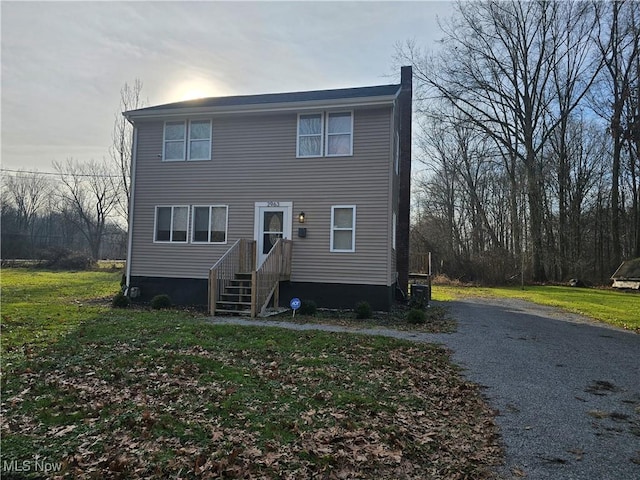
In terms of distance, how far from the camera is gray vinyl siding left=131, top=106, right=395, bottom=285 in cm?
1252

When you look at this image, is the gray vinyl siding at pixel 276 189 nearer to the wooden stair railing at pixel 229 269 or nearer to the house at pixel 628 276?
the wooden stair railing at pixel 229 269

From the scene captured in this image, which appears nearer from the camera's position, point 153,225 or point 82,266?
point 153,225

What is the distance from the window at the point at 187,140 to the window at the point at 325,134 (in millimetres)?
3218

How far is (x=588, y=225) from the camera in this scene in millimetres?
32469

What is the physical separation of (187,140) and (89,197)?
39519 millimetres

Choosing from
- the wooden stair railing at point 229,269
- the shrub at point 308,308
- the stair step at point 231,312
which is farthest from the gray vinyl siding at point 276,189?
the stair step at point 231,312

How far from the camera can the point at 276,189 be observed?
1333cm

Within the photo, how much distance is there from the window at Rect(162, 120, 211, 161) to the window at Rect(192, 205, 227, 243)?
68.0 inches

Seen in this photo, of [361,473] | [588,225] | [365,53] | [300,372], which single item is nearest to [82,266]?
[365,53]

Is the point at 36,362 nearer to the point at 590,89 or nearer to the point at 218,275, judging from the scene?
the point at 218,275

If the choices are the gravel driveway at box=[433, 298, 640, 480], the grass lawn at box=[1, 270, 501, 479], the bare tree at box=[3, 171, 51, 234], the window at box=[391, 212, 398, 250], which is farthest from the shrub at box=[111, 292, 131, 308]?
the bare tree at box=[3, 171, 51, 234]

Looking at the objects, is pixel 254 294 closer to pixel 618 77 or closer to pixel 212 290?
pixel 212 290

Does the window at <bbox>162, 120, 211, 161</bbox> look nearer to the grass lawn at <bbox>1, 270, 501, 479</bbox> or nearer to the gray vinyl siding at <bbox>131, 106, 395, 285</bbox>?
the gray vinyl siding at <bbox>131, 106, 395, 285</bbox>

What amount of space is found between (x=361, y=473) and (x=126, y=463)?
1803 millimetres
